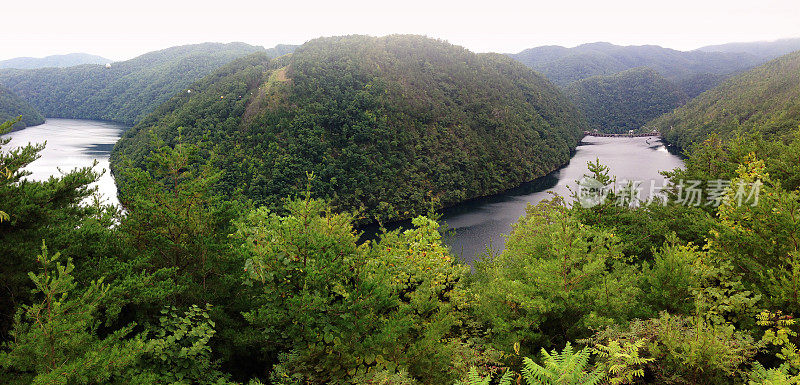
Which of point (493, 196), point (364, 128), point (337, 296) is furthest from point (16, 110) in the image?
point (337, 296)

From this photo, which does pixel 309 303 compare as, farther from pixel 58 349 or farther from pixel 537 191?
pixel 537 191

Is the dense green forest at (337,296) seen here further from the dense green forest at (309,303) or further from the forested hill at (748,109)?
the forested hill at (748,109)

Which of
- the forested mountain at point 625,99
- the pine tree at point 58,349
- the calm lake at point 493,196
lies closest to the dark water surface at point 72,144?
the calm lake at point 493,196

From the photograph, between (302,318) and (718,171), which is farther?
(718,171)

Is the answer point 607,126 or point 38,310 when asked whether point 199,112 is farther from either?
point 607,126

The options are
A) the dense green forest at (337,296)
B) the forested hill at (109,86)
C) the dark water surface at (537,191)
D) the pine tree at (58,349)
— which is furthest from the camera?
the forested hill at (109,86)

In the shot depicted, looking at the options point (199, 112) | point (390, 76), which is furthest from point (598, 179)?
point (390, 76)
